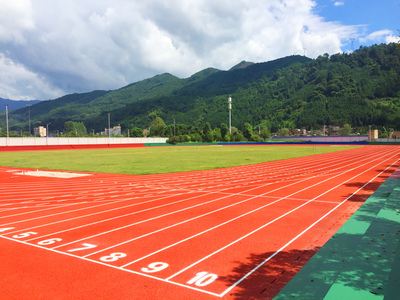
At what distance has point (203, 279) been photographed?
4141 millimetres

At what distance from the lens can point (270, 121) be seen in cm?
17900

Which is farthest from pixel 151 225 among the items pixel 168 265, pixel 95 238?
pixel 168 265

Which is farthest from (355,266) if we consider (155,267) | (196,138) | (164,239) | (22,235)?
(196,138)

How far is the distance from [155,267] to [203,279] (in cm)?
86

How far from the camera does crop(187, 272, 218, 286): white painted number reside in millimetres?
4027

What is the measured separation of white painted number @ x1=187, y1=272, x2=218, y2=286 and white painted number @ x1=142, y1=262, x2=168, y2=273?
24.2 inches

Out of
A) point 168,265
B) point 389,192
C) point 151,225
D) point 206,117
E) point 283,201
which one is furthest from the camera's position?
point 206,117

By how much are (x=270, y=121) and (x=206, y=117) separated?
43378mm

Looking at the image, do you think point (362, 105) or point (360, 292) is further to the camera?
point (362, 105)

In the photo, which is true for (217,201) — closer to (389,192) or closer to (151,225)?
(151,225)

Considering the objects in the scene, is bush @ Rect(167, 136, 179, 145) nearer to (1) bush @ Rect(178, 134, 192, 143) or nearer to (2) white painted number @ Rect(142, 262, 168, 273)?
(1) bush @ Rect(178, 134, 192, 143)

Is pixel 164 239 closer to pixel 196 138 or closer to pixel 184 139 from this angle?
pixel 184 139

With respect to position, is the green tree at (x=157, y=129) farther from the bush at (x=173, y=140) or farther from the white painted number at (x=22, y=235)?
the white painted number at (x=22, y=235)

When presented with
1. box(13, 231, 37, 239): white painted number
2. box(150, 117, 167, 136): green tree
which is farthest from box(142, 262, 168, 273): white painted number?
box(150, 117, 167, 136): green tree
